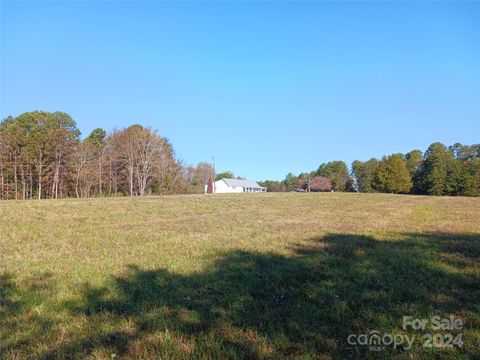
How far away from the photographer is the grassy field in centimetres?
322

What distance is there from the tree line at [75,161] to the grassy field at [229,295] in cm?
5601

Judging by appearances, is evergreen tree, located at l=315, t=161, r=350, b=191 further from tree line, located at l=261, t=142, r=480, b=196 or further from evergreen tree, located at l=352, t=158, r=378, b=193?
tree line, located at l=261, t=142, r=480, b=196

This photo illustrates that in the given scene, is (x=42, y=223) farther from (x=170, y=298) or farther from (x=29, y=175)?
(x=29, y=175)

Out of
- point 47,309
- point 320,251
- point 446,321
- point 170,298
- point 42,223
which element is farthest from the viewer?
point 42,223

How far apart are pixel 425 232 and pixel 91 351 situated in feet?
30.8

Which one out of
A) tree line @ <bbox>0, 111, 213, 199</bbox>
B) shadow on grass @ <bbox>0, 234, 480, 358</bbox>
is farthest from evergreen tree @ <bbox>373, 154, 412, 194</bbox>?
shadow on grass @ <bbox>0, 234, 480, 358</bbox>

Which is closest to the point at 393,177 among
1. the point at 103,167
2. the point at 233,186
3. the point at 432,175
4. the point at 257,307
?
the point at 432,175

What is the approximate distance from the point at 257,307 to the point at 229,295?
539mm

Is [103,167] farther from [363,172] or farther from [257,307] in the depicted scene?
[363,172]

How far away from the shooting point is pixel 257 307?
4.13 m

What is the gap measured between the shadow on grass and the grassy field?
16 mm

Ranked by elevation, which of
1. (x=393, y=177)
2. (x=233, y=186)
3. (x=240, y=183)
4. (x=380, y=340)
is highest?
(x=393, y=177)

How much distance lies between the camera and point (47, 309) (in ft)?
13.7

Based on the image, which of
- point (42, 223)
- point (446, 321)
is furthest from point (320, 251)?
point (42, 223)
